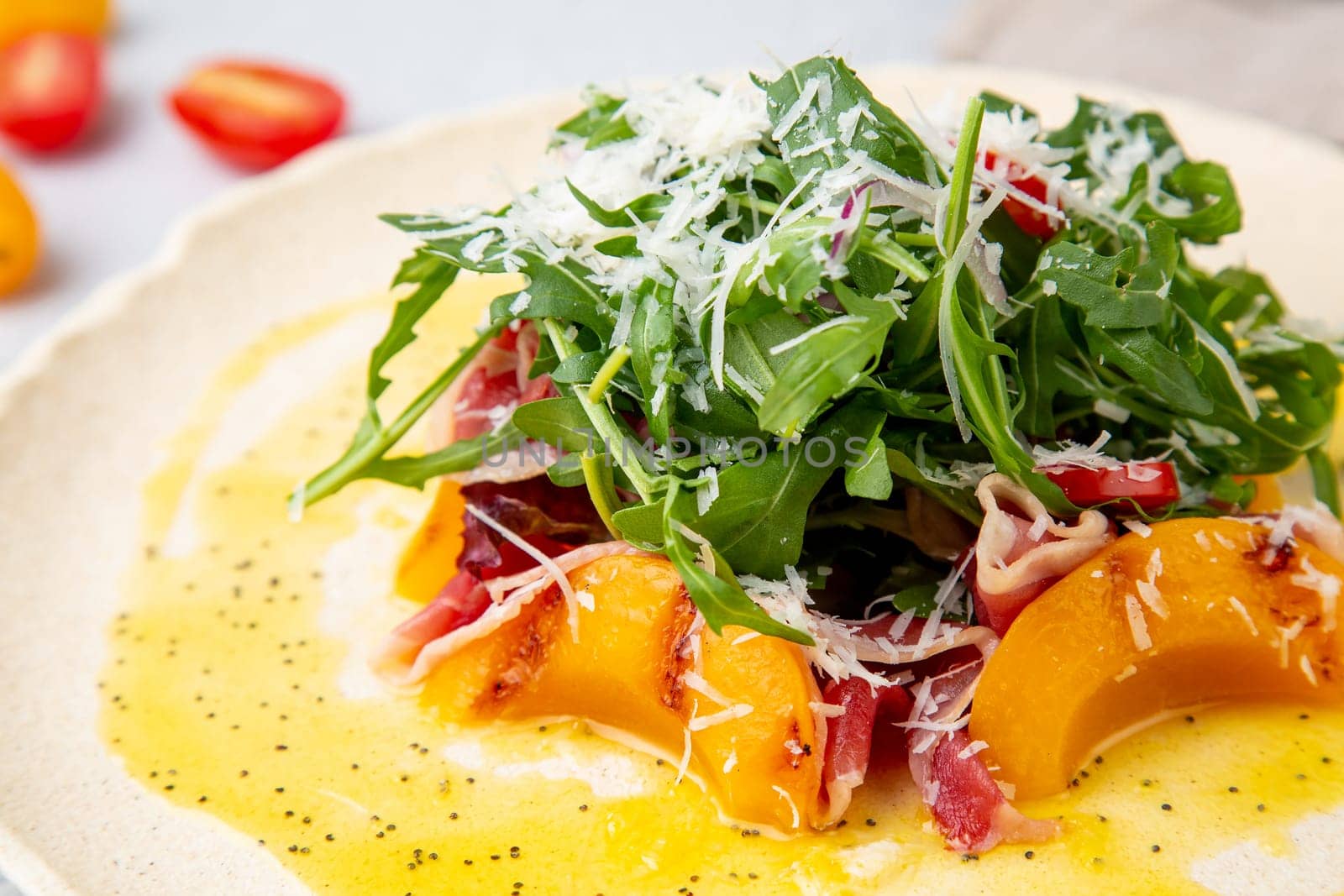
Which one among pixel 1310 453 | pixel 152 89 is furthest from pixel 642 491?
pixel 152 89

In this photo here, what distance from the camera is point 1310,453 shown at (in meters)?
3.05

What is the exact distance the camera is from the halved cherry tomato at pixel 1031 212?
2.77 metres

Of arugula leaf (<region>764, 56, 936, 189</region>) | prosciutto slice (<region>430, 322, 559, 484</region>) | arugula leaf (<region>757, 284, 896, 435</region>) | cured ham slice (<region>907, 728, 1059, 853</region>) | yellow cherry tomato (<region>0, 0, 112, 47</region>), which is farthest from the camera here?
yellow cherry tomato (<region>0, 0, 112, 47</region>)

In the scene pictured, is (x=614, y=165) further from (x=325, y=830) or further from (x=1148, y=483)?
(x=325, y=830)

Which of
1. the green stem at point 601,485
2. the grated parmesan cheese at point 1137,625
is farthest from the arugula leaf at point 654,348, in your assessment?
the grated parmesan cheese at point 1137,625

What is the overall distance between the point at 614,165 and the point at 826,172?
1.62 feet

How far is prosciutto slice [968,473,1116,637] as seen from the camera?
254cm

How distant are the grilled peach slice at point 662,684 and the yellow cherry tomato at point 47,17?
4.56 meters

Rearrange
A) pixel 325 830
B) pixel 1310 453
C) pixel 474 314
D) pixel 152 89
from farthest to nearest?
pixel 152 89
pixel 474 314
pixel 1310 453
pixel 325 830

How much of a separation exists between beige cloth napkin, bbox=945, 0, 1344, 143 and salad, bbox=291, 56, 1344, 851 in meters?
2.34

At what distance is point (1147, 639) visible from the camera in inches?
100

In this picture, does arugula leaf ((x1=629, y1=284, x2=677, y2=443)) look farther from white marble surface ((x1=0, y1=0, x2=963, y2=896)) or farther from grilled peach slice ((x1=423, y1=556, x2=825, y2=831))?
white marble surface ((x1=0, y1=0, x2=963, y2=896))

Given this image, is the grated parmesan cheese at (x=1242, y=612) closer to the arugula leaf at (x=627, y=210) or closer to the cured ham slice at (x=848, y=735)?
the cured ham slice at (x=848, y=735)

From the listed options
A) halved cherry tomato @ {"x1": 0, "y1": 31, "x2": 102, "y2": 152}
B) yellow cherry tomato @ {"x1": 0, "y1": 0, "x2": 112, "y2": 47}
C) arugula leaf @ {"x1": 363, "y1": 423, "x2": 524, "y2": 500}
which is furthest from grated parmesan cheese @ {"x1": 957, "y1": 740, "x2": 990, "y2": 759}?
yellow cherry tomato @ {"x1": 0, "y1": 0, "x2": 112, "y2": 47}
